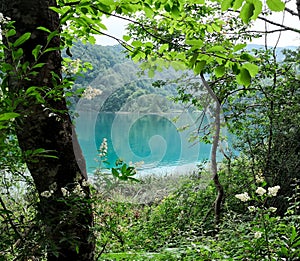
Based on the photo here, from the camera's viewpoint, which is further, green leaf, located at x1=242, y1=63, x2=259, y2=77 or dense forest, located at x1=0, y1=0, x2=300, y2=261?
dense forest, located at x1=0, y1=0, x2=300, y2=261

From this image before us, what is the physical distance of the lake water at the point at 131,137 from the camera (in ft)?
8.80

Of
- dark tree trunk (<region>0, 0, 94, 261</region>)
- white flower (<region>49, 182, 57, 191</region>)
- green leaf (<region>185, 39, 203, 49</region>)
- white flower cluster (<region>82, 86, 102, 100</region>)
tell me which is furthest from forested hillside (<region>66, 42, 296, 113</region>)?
green leaf (<region>185, 39, 203, 49</region>)

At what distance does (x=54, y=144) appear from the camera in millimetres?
1425

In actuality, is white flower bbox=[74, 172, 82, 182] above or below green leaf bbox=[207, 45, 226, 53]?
below

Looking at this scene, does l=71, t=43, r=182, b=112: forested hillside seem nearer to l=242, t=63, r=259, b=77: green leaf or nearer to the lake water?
the lake water

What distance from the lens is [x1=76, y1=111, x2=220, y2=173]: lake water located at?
268 centimetres

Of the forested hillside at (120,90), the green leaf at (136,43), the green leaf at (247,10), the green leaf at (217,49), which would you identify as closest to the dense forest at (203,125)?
the forested hillside at (120,90)

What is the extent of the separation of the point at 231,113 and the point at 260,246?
9.63 ft

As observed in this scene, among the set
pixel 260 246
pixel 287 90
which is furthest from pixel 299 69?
pixel 260 246

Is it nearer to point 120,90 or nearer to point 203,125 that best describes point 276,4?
point 120,90

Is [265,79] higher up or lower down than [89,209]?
higher up

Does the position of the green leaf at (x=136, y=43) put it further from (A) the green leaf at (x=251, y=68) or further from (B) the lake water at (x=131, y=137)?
(B) the lake water at (x=131, y=137)

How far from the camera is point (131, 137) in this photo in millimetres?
2871

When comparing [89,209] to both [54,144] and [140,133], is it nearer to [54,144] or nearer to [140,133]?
[54,144]
